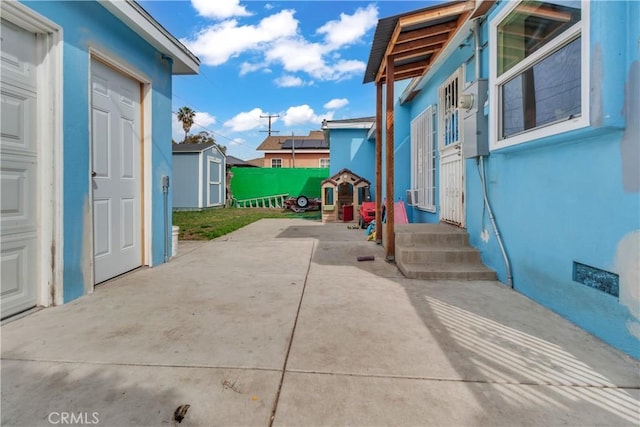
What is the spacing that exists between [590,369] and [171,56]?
5.59 meters

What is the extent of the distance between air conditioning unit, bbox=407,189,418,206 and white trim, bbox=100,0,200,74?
493 cm

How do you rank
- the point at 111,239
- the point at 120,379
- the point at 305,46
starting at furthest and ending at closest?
the point at 305,46 < the point at 111,239 < the point at 120,379

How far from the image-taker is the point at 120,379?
5.70ft

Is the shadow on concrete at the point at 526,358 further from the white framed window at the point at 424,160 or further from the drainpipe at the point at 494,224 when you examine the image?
the white framed window at the point at 424,160

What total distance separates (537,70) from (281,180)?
1591 cm

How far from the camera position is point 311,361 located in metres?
1.95

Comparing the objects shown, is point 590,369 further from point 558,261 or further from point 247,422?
point 247,422

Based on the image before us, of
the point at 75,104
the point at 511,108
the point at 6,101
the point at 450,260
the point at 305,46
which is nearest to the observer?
the point at 6,101

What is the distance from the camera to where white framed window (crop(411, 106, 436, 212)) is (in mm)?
5957

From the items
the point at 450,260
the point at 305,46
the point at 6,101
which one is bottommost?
the point at 450,260

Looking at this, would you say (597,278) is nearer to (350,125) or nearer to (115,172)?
(115,172)

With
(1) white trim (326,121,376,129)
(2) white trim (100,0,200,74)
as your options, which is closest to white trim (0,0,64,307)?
(2) white trim (100,0,200,74)

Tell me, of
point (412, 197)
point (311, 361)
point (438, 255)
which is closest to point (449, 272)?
point (438, 255)

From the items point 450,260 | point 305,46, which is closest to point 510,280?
point 450,260
